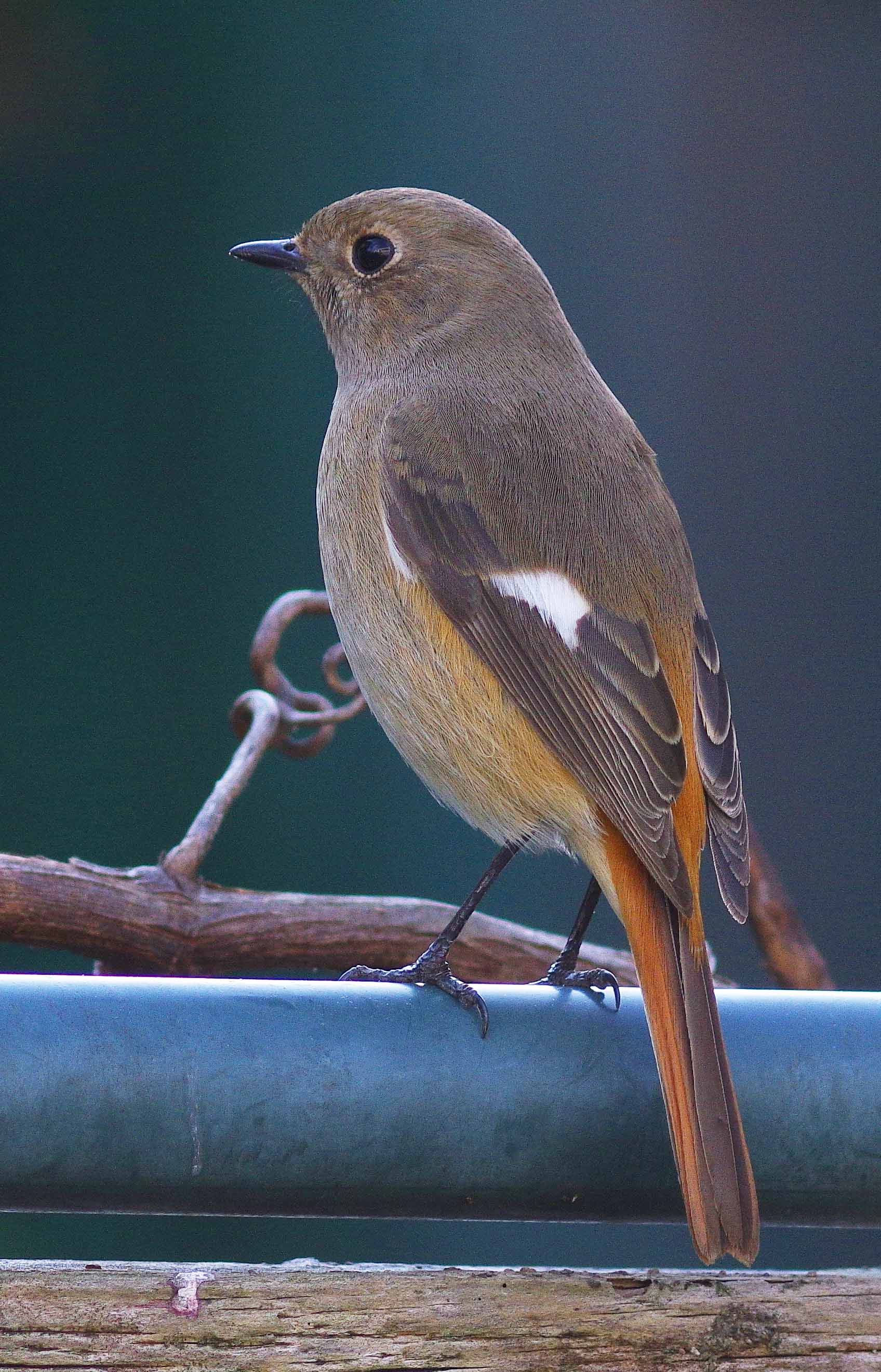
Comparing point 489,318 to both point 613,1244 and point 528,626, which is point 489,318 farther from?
point 613,1244

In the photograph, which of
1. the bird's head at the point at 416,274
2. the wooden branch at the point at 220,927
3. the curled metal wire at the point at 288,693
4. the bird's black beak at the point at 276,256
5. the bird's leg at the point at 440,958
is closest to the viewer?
the bird's leg at the point at 440,958

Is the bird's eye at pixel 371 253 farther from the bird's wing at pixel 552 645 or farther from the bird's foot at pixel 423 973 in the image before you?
the bird's foot at pixel 423 973

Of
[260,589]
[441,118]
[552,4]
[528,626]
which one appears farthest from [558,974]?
[552,4]

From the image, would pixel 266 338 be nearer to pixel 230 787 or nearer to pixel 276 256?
pixel 276 256

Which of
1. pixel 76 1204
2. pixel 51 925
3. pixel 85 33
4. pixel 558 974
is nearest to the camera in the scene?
pixel 76 1204

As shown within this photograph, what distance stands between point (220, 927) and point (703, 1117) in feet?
5.54

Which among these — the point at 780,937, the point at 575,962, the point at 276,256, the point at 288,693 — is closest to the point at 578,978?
the point at 575,962

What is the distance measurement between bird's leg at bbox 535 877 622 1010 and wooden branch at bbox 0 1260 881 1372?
110cm

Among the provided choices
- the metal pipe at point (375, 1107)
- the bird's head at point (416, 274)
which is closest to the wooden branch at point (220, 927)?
the bird's head at point (416, 274)

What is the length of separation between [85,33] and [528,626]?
10.7 feet

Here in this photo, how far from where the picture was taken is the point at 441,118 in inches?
200

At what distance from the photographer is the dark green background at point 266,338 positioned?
4887 millimetres

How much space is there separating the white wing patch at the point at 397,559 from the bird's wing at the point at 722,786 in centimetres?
52

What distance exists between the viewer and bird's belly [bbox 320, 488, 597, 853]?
256cm
